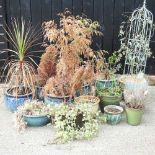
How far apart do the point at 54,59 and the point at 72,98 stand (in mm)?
599

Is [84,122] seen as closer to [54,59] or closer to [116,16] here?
[54,59]

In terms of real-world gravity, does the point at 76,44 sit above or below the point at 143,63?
above

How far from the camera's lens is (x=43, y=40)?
16.1ft

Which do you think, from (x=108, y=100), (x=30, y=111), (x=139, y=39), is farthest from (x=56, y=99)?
(x=139, y=39)

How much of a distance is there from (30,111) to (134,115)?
1191 millimetres

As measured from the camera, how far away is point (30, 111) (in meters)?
3.68

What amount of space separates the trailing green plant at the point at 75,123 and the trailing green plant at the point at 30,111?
0.19 meters

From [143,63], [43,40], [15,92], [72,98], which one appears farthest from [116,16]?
[15,92]

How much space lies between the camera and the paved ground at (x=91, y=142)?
3174 mm

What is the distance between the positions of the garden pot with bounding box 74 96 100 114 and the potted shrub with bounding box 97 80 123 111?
0.16 metres

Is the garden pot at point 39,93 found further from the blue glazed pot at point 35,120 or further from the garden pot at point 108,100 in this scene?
the garden pot at point 108,100

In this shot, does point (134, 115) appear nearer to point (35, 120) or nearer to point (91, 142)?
point (91, 142)

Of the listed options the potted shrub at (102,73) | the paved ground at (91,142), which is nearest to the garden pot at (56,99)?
the paved ground at (91,142)

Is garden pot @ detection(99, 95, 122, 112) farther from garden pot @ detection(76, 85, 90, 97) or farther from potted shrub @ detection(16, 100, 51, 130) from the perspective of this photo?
potted shrub @ detection(16, 100, 51, 130)
